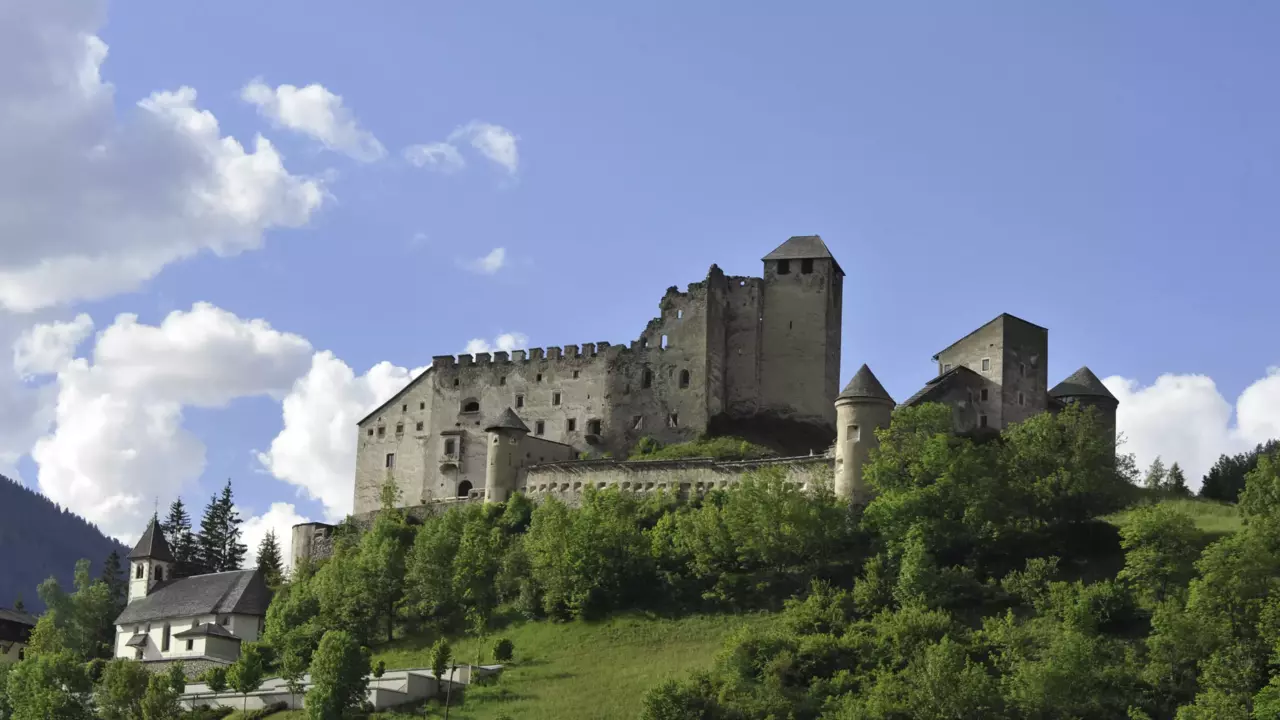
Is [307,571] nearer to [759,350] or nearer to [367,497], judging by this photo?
[367,497]

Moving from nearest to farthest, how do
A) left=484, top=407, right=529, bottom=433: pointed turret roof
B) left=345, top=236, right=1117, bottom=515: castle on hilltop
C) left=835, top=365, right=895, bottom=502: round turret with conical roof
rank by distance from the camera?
1. left=835, top=365, right=895, bottom=502: round turret with conical roof
2. left=484, top=407, right=529, bottom=433: pointed turret roof
3. left=345, top=236, right=1117, bottom=515: castle on hilltop

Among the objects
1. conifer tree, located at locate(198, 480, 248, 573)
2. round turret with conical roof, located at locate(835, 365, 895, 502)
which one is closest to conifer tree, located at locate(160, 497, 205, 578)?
conifer tree, located at locate(198, 480, 248, 573)

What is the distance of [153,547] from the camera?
99125 millimetres

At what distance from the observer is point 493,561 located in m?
83.8

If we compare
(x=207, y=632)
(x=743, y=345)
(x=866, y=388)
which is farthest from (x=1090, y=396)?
(x=207, y=632)

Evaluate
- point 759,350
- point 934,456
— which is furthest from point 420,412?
point 934,456

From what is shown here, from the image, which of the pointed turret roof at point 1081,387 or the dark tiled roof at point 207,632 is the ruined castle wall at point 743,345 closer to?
the pointed turret roof at point 1081,387

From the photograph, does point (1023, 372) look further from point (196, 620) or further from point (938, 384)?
point (196, 620)

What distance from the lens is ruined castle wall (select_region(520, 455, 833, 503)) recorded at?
83375mm

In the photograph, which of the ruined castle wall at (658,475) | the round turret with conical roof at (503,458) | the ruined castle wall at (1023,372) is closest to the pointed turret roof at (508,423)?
the round turret with conical roof at (503,458)

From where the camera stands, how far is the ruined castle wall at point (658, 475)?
83375 mm

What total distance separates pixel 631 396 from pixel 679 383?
306 cm

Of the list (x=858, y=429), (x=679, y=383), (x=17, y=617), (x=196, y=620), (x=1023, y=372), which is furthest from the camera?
(x=17, y=617)

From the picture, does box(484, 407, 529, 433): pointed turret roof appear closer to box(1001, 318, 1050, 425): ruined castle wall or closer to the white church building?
the white church building
